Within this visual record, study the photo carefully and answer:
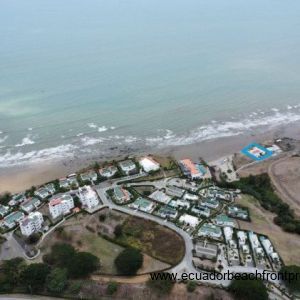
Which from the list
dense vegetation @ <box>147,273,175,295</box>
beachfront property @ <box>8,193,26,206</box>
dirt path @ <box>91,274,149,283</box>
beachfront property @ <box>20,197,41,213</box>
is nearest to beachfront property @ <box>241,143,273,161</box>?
dense vegetation @ <box>147,273,175,295</box>

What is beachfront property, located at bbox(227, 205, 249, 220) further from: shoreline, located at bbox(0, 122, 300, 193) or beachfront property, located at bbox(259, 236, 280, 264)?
shoreline, located at bbox(0, 122, 300, 193)

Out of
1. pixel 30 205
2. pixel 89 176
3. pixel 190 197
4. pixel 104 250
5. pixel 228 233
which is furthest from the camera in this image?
pixel 89 176

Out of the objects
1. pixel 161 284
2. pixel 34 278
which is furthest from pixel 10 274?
pixel 161 284

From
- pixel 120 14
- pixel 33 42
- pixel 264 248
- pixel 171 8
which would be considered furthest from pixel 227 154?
pixel 171 8

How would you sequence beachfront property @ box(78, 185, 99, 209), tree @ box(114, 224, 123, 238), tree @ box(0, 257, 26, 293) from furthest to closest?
beachfront property @ box(78, 185, 99, 209) → tree @ box(114, 224, 123, 238) → tree @ box(0, 257, 26, 293)

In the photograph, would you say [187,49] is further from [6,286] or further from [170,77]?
[6,286]

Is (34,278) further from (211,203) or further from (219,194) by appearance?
(219,194)
